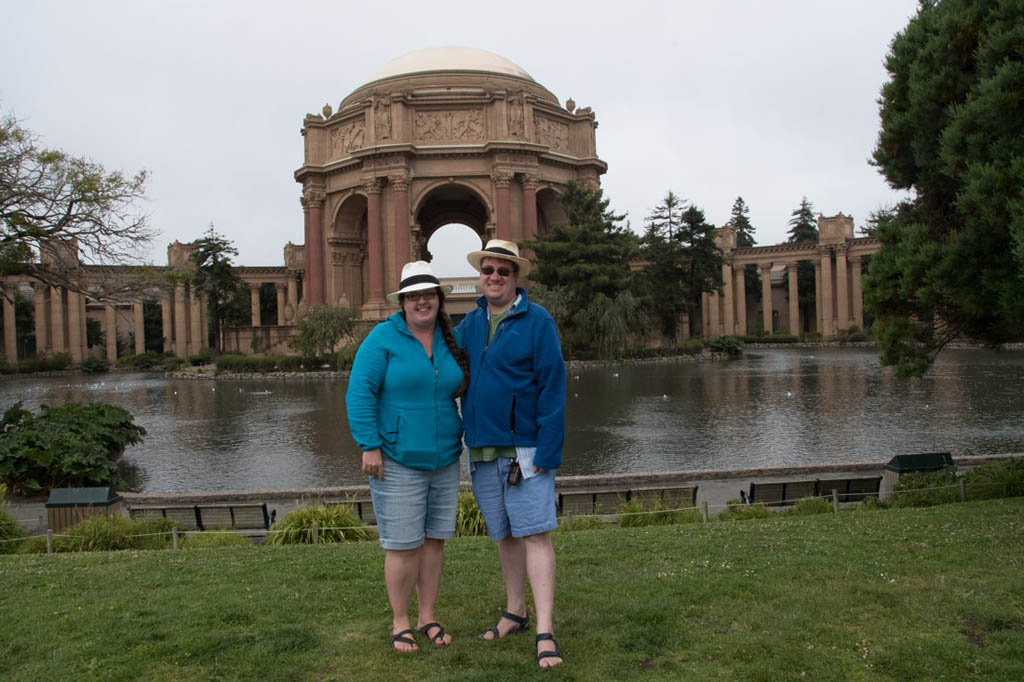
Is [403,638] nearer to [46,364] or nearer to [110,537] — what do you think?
[110,537]

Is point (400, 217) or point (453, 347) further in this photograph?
point (400, 217)

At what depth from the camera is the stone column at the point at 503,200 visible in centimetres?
4559

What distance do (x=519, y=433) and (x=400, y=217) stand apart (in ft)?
140

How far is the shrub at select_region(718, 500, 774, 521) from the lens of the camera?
26.5ft

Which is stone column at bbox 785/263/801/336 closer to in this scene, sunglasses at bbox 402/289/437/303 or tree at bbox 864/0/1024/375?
tree at bbox 864/0/1024/375

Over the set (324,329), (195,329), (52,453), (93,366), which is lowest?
(52,453)

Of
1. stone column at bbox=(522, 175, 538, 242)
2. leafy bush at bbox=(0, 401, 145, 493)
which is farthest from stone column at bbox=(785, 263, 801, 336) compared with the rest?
leafy bush at bbox=(0, 401, 145, 493)

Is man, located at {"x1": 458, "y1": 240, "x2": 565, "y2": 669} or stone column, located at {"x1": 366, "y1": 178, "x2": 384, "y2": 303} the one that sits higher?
stone column, located at {"x1": 366, "y1": 178, "x2": 384, "y2": 303}

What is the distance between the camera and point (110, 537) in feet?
25.4

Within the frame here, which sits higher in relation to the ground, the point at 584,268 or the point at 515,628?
the point at 584,268

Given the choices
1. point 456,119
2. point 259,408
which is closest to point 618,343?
point 456,119

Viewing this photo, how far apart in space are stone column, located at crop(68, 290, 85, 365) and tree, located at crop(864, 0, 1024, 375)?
67.4 meters

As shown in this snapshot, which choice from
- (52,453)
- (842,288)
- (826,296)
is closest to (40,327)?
(52,453)

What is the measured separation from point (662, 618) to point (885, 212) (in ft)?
24.5
